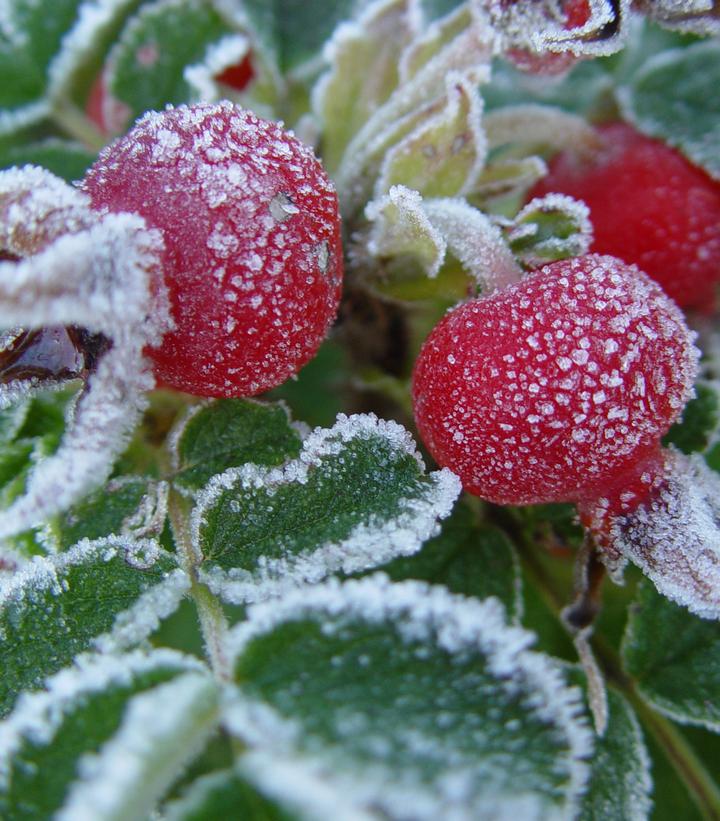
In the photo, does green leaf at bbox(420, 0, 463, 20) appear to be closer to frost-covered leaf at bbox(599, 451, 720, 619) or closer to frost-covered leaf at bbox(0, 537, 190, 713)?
frost-covered leaf at bbox(599, 451, 720, 619)

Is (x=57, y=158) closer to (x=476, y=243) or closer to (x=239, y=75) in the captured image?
(x=239, y=75)

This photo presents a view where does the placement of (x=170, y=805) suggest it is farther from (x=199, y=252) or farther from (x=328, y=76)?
(x=328, y=76)

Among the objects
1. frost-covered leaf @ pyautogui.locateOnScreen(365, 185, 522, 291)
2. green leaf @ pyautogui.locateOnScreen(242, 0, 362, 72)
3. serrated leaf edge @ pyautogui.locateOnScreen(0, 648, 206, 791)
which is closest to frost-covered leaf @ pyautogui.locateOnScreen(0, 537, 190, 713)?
serrated leaf edge @ pyautogui.locateOnScreen(0, 648, 206, 791)

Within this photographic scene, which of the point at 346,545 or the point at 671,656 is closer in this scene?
the point at 346,545

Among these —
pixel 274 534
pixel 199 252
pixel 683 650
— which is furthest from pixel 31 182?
pixel 683 650

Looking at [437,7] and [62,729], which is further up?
[437,7]

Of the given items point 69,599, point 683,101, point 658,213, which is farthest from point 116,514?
point 683,101
